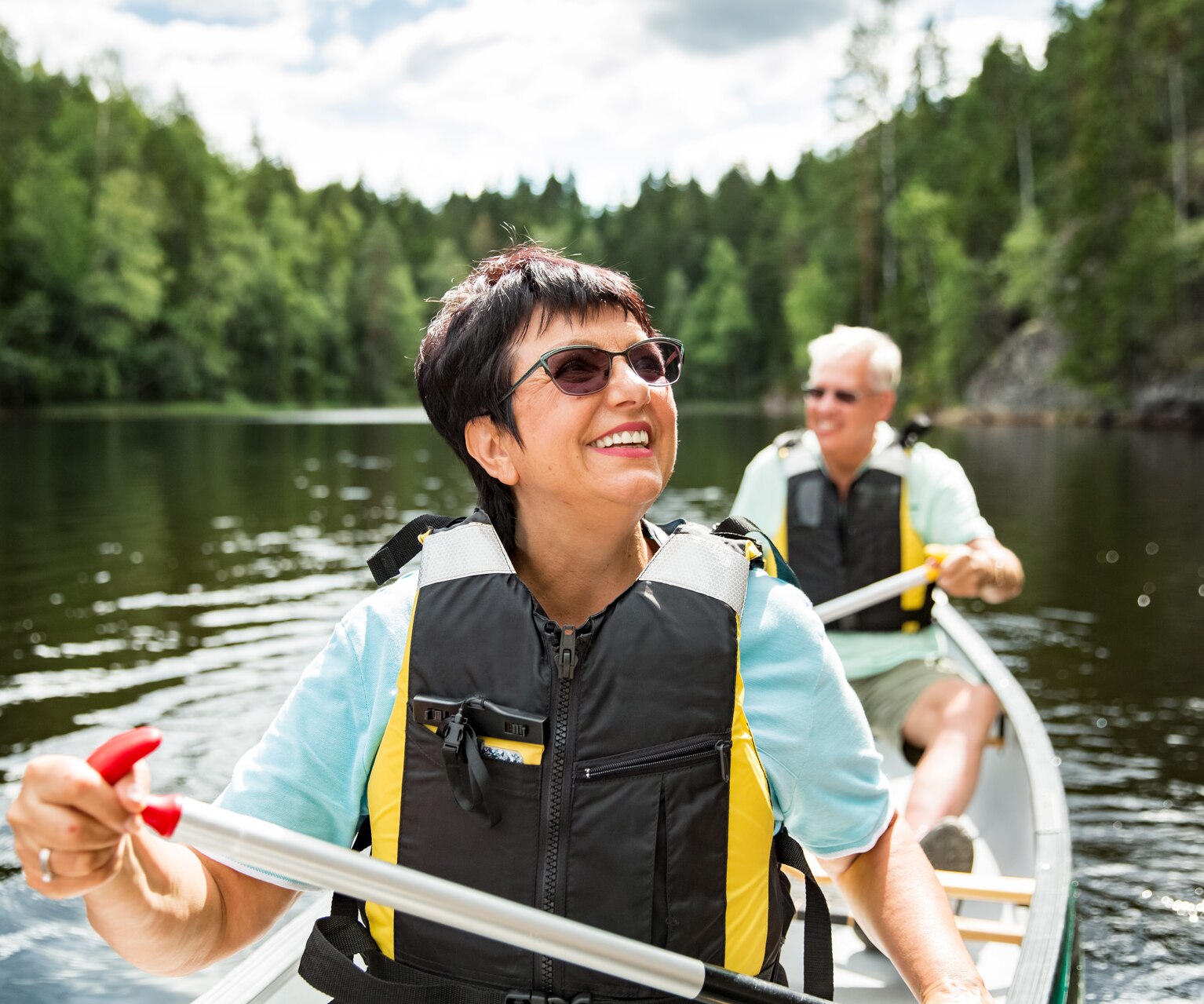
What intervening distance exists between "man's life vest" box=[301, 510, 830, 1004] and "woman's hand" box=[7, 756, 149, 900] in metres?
0.43

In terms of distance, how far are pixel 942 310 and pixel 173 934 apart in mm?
36318

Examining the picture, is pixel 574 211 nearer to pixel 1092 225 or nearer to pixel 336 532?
pixel 1092 225

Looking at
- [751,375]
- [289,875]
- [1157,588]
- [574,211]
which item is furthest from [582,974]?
[574,211]

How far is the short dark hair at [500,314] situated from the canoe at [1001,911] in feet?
4.14

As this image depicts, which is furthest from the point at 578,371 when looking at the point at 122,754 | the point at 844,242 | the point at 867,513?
the point at 844,242

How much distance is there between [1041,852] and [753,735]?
1.66 metres

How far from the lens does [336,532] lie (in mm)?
11938

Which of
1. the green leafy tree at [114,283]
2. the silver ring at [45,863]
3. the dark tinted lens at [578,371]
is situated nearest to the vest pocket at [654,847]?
the dark tinted lens at [578,371]

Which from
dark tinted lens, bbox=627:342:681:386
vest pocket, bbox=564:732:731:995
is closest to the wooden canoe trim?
vest pocket, bbox=564:732:731:995

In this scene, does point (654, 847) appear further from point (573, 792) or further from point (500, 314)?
point (500, 314)

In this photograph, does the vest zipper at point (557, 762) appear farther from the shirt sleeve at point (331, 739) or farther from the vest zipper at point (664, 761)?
the shirt sleeve at point (331, 739)

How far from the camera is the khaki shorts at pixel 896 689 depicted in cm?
361

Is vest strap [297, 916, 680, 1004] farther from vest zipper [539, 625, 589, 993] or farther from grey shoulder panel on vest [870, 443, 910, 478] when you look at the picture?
grey shoulder panel on vest [870, 443, 910, 478]

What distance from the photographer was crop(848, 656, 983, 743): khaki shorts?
361cm
